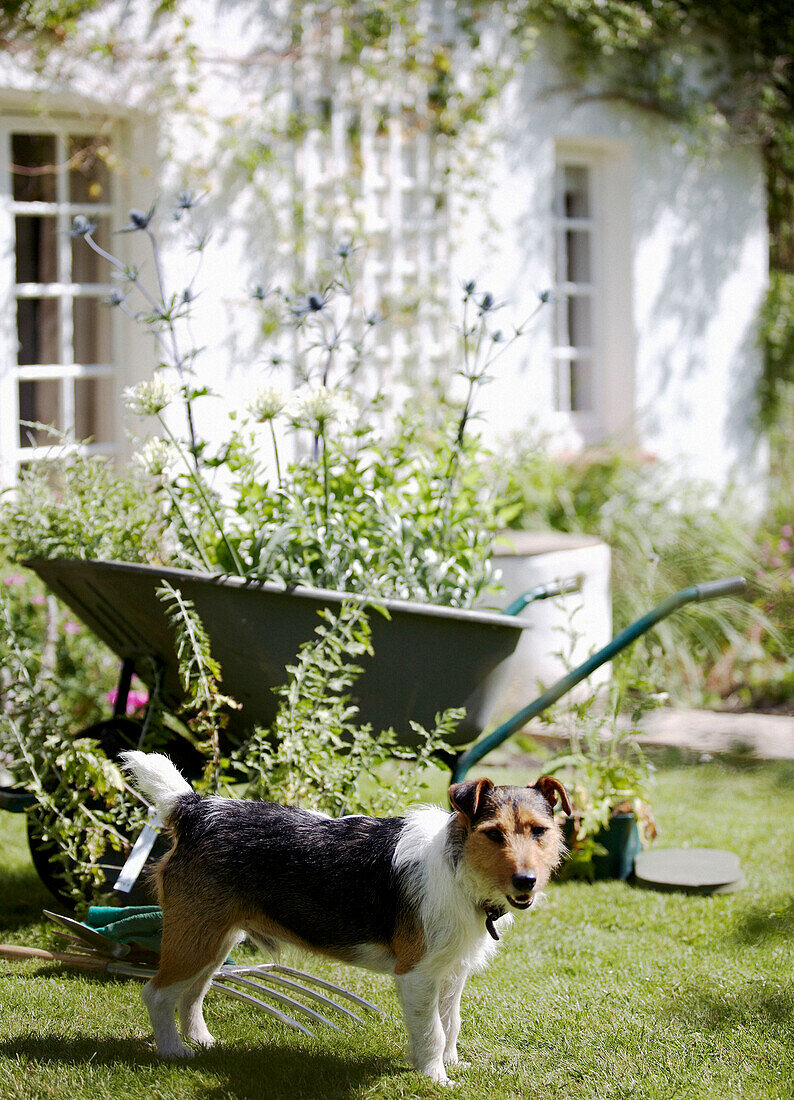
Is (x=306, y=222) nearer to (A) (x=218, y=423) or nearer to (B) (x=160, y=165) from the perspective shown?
(B) (x=160, y=165)

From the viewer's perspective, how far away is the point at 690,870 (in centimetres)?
333

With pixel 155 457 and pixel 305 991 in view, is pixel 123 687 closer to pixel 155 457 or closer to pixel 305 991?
pixel 155 457

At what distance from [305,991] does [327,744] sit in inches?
24.2

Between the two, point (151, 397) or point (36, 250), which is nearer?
point (151, 397)

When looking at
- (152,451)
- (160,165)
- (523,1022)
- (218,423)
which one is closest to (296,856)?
(523,1022)

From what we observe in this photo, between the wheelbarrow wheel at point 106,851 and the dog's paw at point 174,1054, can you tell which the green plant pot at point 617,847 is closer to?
the wheelbarrow wheel at point 106,851

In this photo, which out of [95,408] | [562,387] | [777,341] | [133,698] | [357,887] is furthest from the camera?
[777,341]

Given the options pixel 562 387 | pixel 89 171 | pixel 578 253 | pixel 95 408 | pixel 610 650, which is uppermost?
pixel 578 253

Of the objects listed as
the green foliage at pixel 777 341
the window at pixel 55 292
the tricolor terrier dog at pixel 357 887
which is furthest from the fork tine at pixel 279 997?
the green foliage at pixel 777 341

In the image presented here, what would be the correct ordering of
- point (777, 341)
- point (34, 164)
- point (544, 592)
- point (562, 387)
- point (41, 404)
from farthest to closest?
point (777, 341)
point (562, 387)
point (41, 404)
point (34, 164)
point (544, 592)

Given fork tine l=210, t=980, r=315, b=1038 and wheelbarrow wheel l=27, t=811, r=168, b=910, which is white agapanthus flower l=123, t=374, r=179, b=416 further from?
fork tine l=210, t=980, r=315, b=1038

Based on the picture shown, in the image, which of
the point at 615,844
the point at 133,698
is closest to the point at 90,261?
the point at 133,698

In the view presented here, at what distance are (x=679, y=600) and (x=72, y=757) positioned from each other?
150cm

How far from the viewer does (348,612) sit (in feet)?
8.84
